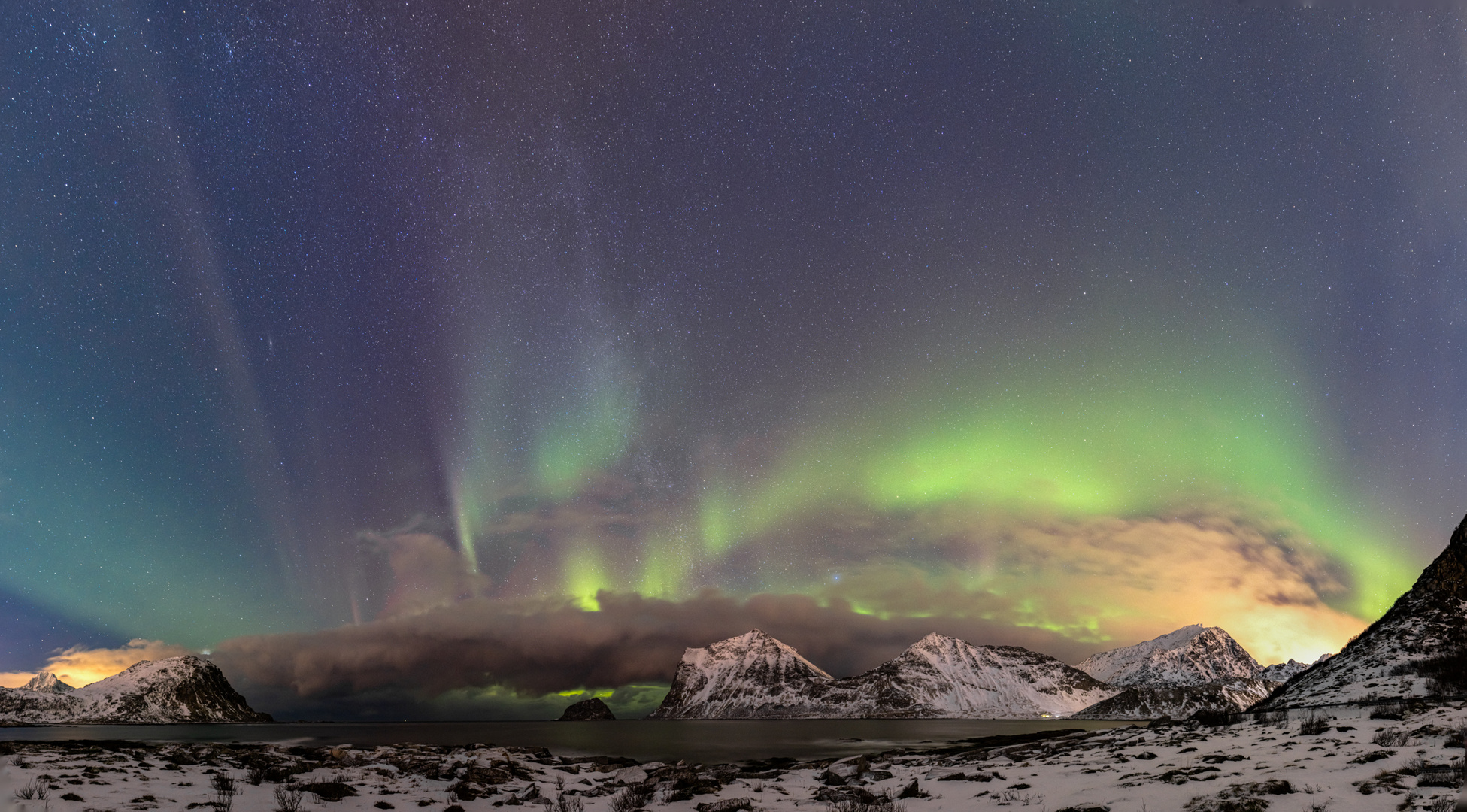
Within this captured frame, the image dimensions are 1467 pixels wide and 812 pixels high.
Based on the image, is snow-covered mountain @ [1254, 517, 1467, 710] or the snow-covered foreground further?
snow-covered mountain @ [1254, 517, 1467, 710]

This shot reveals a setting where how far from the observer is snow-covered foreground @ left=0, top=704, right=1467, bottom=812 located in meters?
15.9

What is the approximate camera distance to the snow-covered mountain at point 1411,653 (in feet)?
179

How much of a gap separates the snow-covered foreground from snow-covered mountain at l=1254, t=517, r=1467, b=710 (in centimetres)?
3603

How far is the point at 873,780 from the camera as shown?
95.1 feet

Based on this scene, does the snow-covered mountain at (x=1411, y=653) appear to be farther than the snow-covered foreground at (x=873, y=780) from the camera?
Yes

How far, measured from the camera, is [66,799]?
18.2 m

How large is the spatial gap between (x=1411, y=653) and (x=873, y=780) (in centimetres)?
6017

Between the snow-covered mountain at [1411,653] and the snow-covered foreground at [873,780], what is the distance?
3603 cm

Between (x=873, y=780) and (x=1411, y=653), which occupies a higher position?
(x=1411, y=653)

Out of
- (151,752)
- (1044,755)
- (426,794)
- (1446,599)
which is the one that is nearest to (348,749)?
(151,752)

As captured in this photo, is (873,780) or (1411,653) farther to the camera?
(1411,653)

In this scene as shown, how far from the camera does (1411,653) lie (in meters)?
59.2

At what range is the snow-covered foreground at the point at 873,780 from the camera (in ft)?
52.0

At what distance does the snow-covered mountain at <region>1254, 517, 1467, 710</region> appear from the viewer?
54594mm
